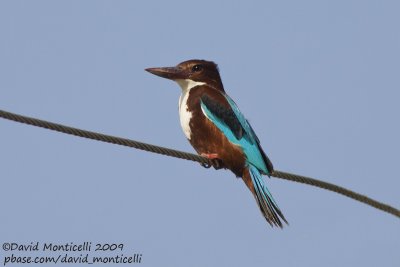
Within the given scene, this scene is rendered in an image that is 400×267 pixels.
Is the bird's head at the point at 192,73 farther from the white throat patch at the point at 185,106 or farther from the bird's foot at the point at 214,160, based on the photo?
the bird's foot at the point at 214,160

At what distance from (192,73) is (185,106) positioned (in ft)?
1.88

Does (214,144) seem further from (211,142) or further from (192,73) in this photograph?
(192,73)

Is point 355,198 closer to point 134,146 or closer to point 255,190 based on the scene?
point 255,190

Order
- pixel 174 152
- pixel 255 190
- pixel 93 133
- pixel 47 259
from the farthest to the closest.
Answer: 1. pixel 47 259
2. pixel 255 190
3. pixel 174 152
4. pixel 93 133

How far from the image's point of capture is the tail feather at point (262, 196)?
20.0ft

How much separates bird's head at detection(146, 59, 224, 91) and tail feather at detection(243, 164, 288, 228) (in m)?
1.16

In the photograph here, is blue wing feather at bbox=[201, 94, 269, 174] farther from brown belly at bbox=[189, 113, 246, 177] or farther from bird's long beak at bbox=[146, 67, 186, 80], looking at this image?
bird's long beak at bbox=[146, 67, 186, 80]

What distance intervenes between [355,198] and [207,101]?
1702 mm

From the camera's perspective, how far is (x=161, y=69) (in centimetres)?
717

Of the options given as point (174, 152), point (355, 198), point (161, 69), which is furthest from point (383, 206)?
point (161, 69)

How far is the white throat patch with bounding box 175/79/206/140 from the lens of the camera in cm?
655

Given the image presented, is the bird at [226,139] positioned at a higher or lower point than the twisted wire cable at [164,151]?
higher

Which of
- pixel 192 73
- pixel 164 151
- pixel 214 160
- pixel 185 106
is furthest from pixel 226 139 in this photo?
pixel 164 151

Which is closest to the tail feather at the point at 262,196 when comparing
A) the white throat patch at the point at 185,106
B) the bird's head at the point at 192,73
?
the white throat patch at the point at 185,106
